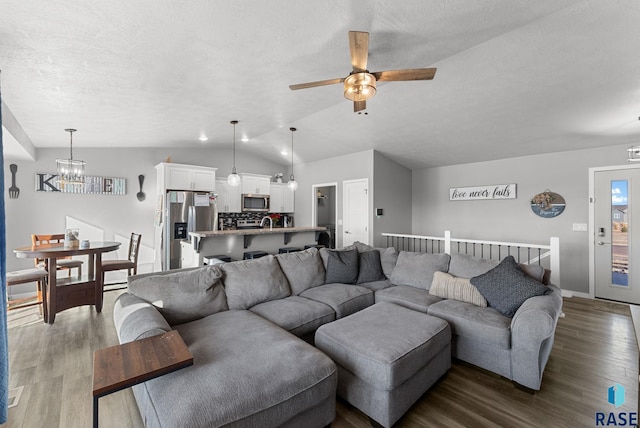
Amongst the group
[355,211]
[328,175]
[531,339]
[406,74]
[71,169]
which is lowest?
[531,339]

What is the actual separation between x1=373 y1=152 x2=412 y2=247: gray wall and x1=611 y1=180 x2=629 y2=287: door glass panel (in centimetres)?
337

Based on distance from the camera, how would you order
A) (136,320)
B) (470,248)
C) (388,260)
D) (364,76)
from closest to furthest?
(136,320) < (364,76) < (388,260) < (470,248)

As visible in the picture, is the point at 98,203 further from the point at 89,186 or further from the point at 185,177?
the point at 185,177

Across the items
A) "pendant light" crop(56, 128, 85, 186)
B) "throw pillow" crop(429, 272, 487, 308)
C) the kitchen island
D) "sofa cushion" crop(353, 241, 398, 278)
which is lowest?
"throw pillow" crop(429, 272, 487, 308)

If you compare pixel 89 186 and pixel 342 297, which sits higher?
pixel 89 186

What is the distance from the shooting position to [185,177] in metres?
5.73

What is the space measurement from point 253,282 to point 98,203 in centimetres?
427

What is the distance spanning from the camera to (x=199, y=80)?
9.12 ft

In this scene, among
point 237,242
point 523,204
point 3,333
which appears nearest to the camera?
point 3,333

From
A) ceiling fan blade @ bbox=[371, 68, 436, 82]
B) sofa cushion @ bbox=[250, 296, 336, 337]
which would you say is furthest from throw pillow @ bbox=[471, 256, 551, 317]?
ceiling fan blade @ bbox=[371, 68, 436, 82]

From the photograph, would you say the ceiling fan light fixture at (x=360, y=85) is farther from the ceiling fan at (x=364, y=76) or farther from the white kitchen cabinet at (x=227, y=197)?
the white kitchen cabinet at (x=227, y=197)

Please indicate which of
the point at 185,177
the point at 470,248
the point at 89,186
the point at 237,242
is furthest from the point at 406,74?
the point at 89,186

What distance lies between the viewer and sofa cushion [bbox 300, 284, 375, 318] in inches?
111

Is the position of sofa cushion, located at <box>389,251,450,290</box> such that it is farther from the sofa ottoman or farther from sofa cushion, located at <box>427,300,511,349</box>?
the sofa ottoman
